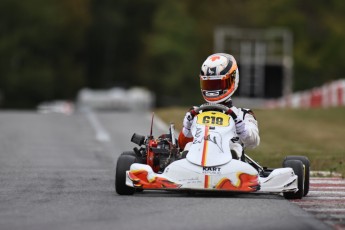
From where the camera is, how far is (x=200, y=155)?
14250 mm

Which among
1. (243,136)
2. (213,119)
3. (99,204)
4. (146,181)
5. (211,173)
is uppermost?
(213,119)

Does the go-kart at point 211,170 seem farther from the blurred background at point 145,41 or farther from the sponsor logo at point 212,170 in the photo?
the blurred background at point 145,41

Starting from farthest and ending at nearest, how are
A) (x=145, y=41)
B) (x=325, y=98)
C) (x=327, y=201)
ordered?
(x=145, y=41)
(x=325, y=98)
(x=327, y=201)

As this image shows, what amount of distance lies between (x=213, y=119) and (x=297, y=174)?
1017mm

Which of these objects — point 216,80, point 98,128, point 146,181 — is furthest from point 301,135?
point 146,181

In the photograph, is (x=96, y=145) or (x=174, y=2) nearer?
(x=96, y=145)

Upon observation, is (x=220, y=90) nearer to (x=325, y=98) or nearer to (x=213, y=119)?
(x=213, y=119)

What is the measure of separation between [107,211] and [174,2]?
109955 mm

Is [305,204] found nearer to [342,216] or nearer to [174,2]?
[342,216]

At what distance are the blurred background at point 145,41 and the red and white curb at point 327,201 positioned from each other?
6840 cm

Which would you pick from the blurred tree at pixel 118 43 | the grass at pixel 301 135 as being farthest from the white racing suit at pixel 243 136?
the blurred tree at pixel 118 43

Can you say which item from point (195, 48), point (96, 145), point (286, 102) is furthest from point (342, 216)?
point (195, 48)

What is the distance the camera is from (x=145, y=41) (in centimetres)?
12244

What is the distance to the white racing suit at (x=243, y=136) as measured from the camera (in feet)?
48.2
